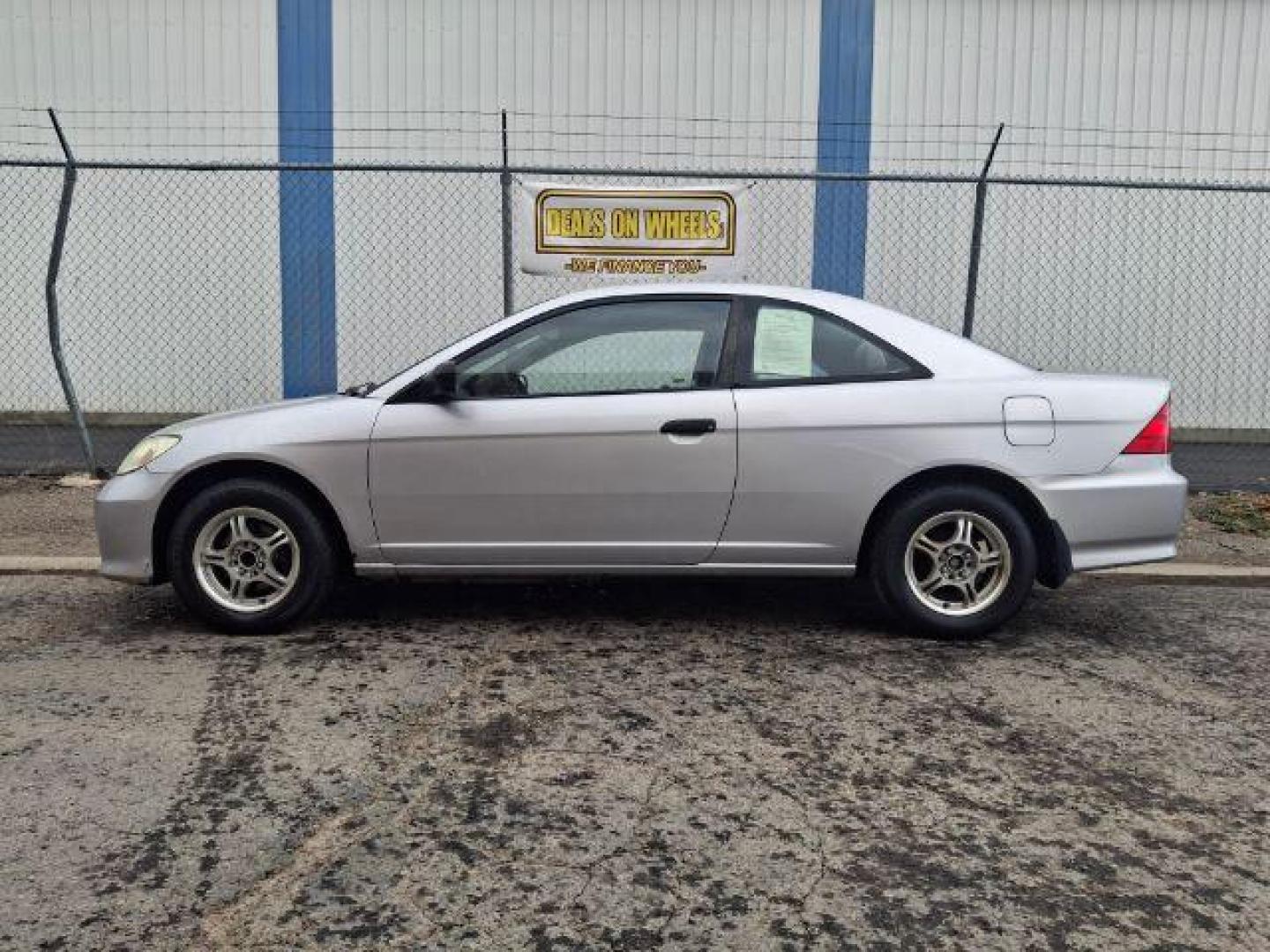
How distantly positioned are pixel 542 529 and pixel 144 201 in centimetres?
869

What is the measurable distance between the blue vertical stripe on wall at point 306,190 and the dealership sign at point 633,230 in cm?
434

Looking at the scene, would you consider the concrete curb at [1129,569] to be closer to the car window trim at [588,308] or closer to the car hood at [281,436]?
the car hood at [281,436]

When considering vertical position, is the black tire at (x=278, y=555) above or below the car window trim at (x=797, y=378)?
below

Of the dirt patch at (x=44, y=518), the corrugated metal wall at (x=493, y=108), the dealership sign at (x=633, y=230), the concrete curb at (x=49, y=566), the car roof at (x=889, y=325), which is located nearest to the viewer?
the car roof at (x=889, y=325)

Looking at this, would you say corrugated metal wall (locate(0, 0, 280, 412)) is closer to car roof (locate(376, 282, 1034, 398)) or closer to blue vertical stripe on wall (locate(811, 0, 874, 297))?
blue vertical stripe on wall (locate(811, 0, 874, 297))

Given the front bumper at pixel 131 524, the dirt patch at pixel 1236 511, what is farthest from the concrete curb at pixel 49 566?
the dirt patch at pixel 1236 511

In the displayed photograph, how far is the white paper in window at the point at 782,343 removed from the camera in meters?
5.00

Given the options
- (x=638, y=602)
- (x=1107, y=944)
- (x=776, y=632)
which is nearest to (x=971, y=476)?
(x=776, y=632)

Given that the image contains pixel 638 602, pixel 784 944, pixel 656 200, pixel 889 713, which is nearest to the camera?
pixel 784 944

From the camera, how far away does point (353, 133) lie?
11812mm

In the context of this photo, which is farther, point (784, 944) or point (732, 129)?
point (732, 129)

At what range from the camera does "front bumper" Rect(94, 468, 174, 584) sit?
4.96 metres

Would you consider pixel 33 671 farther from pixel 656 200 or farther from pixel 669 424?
pixel 656 200

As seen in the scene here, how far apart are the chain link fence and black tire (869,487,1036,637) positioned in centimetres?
721
